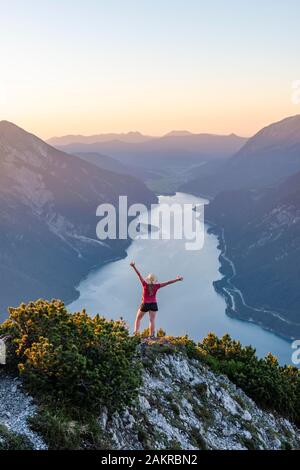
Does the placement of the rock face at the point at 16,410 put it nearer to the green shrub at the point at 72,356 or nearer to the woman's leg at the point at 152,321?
the green shrub at the point at 72,356

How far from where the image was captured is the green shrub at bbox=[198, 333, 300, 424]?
2289 centimetres

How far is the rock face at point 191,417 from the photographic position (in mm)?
15633

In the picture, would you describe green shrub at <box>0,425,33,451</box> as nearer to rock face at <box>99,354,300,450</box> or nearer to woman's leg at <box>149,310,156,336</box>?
rock face at <box>99,354,300,450</box>

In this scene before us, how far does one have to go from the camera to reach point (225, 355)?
25.3m

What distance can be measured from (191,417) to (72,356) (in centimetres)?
576

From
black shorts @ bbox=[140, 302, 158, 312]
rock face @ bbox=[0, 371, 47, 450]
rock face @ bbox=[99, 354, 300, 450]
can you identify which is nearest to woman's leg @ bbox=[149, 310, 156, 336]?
black shorts @ bbox=[140, 302, 158, 312]

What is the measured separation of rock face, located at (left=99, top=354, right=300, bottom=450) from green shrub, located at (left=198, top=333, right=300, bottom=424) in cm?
64

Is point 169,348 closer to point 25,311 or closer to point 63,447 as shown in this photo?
point 25,311

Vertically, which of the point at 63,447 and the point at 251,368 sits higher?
the point at 251,368

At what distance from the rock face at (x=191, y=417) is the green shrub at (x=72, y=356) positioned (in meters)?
0.85

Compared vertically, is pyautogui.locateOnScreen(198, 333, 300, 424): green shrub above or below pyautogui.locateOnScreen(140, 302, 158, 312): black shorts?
below
